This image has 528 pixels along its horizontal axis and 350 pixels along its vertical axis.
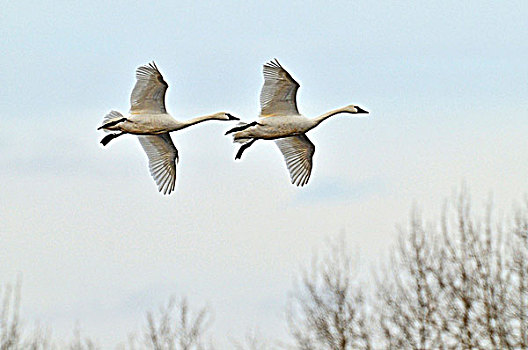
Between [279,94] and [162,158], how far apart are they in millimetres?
3057

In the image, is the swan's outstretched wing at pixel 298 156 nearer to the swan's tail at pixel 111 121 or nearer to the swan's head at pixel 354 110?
the swan's head at pixel 354 110

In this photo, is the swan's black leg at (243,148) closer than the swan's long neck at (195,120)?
No

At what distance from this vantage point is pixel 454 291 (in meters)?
38.3

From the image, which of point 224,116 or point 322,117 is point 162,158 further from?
point 322,117

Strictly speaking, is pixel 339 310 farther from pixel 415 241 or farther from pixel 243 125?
pixel 243 125

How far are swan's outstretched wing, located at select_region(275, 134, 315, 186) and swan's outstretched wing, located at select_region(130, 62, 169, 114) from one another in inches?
129

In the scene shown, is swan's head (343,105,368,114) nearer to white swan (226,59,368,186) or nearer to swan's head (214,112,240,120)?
white swan (226,59,368,186)

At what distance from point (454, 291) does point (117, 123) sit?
8.02m

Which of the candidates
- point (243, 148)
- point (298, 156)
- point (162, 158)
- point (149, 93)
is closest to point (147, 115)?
point (149, 93)

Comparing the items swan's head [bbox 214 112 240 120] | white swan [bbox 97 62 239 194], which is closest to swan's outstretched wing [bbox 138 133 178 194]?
white swan [bbox 97 62 239 194]

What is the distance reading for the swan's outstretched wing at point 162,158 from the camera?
36656 mm

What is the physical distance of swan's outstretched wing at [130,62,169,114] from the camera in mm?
34594

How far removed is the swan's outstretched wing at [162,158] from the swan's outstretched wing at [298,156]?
2088mm

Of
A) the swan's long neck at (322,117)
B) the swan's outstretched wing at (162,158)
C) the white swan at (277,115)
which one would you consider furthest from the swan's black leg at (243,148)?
the swan's outstretched wing at (162,158)
